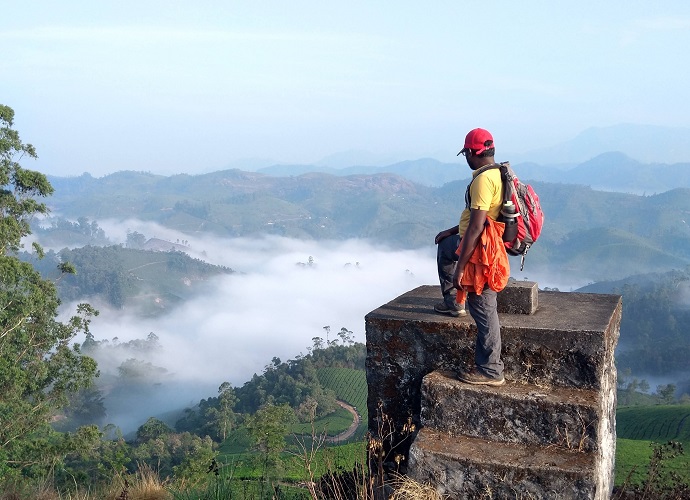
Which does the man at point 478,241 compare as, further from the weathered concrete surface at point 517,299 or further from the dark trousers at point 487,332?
the weathered concrete surface at point 517,299

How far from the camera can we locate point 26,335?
16.9 metres

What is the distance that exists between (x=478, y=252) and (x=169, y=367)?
115 m

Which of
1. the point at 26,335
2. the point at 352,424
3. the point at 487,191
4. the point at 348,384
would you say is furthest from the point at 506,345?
the point at 348,384

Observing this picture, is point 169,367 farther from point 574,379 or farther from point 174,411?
point 574,379

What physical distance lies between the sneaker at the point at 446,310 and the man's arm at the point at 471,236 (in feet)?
1.88

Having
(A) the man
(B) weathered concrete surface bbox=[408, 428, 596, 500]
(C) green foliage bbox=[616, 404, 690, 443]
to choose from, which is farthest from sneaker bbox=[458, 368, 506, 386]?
(C) green foliage bbox=[616, 404, 690, 443]

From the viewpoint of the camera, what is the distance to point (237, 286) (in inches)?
7539

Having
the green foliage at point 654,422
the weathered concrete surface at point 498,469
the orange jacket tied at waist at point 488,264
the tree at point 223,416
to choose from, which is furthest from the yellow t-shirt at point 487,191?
the tree at point 223,416

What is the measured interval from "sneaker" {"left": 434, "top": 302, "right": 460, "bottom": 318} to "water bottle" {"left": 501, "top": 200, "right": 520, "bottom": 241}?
27.4 inches

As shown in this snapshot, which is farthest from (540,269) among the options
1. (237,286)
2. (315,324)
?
(237,286)

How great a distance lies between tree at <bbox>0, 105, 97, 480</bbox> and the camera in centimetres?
1584

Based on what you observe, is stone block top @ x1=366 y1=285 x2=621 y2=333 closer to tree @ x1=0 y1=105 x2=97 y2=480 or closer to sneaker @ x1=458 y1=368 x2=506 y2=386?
sneaker @ x1=458 y1=368 x2=506 y2=386

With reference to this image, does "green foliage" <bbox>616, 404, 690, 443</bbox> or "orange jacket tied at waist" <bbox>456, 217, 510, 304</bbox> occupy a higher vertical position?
"orange jacket tied at waist" <bbox>456, 217, 510, 304</bbox>

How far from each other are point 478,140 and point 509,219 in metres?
0.54
